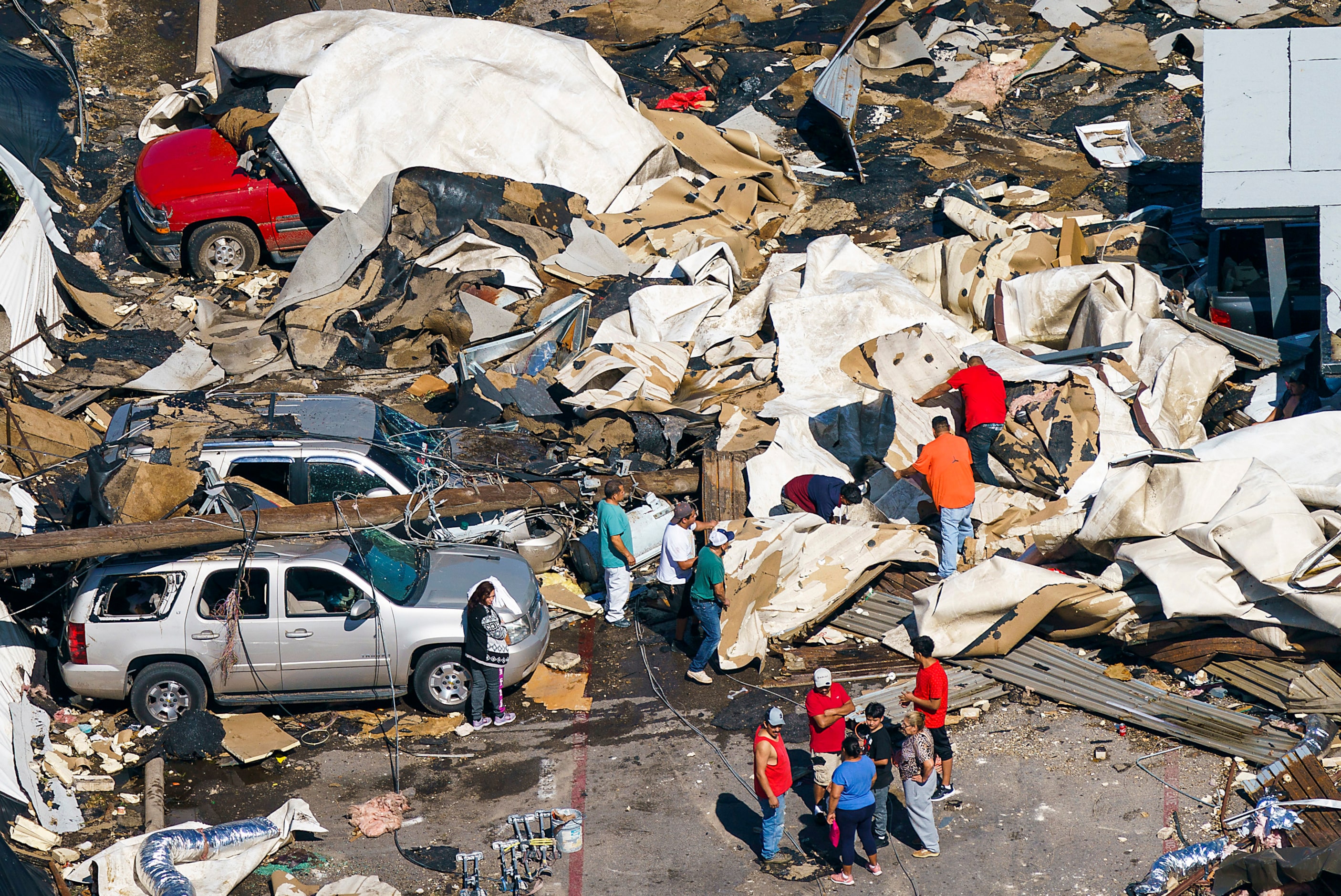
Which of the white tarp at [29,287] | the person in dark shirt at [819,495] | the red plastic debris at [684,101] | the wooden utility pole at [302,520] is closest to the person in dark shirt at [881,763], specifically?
the person in dark shirt at [819,495]

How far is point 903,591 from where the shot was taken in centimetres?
1095

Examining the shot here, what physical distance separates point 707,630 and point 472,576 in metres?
2.07

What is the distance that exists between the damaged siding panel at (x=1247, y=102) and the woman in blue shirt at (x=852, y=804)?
325 inches

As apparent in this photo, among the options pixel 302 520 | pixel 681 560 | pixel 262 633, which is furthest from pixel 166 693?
pixel 681 560

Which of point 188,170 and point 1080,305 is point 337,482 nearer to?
point 188,170

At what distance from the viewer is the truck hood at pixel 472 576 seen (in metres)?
10.1

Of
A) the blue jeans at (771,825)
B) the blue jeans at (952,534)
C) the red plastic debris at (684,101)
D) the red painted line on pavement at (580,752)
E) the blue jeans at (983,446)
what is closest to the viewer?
the blue jeans at (771,825)

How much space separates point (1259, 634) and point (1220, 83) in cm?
734

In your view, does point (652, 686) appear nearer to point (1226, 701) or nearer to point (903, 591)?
point (903, 591)

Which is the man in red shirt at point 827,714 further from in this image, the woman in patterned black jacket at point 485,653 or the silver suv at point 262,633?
the silver suv at point 262,633

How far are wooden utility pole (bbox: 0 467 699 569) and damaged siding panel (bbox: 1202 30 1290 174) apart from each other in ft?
22.6

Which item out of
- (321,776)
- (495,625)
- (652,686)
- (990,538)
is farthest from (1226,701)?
(321,776)

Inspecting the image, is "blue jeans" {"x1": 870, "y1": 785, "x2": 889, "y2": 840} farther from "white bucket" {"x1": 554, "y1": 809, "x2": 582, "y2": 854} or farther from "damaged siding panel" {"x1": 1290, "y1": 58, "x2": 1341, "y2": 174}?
"damaged siding panel" {"x1": 1290, "y1": 58, "x2": 1341, "y2": 174}

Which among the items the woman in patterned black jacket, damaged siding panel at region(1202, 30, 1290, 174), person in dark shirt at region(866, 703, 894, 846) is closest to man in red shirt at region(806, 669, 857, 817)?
person in dark shirt at region(866, 703, 894, 846)
